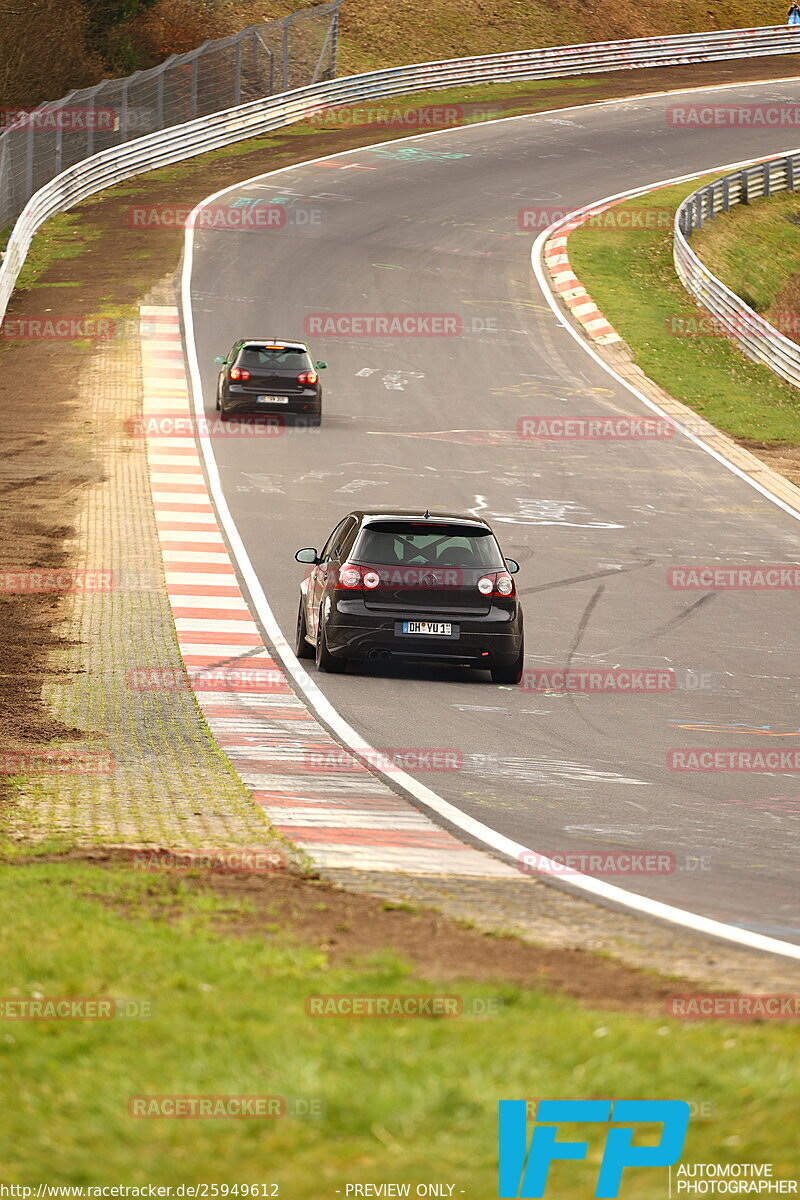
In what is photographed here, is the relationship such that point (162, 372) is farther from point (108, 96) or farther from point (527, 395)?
point (108, 96)

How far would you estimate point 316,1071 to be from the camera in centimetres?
498

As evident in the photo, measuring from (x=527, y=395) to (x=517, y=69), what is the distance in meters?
37.4

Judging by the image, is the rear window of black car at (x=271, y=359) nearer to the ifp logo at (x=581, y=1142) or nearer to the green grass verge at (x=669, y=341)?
the green grass verge at (x=669, y=341)

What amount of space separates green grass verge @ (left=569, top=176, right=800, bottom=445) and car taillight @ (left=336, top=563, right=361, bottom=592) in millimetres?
17333

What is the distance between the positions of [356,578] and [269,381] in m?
14.8

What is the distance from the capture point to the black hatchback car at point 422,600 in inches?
603

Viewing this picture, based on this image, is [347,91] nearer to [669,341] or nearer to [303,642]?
[669,341]

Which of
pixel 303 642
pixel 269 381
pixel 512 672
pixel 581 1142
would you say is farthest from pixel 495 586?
pixel 269 381

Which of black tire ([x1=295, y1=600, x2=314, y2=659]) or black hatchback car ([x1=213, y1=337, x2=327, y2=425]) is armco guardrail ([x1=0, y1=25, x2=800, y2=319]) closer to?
black hatchback car ([x1=213, y1=337, x2=327, y2=425])

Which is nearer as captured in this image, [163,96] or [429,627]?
[429,627]

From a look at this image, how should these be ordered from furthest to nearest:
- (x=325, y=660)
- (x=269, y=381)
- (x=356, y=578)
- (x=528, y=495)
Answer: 1. (x=269, y=381)
2. (x=528, y=495)
3. (x=325, y=660)
4. (x=356, y=578)

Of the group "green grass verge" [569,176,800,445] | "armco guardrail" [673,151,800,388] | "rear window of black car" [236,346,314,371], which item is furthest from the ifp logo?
"armco guardrail" [673,151,800,388]

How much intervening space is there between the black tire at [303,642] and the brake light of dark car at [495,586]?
2.05 m

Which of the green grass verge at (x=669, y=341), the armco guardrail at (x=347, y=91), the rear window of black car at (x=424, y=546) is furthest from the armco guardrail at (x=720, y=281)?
the rear window of black car at (x=424, y=546)
